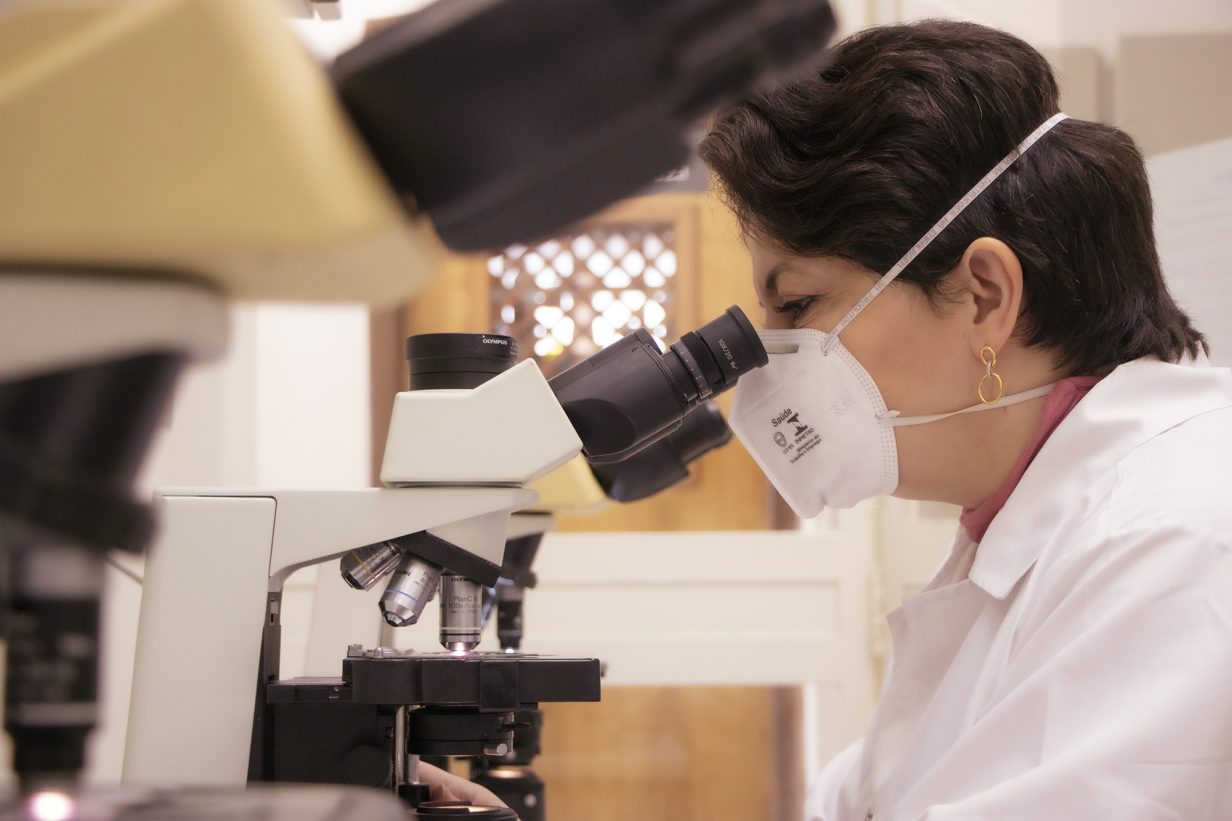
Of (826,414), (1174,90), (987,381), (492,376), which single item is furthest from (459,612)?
(1174,90)

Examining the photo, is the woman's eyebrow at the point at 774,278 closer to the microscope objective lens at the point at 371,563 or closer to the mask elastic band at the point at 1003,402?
the mask elastic band at the point at 1003,402

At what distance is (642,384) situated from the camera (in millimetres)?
852

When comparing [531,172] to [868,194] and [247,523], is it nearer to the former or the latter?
[247,523]

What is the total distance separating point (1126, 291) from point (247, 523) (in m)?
0.83

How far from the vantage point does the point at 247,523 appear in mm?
795

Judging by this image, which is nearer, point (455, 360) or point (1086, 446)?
point (455, 360)

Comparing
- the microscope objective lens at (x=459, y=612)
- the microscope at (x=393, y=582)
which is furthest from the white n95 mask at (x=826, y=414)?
the microscope objective lens at (x=459, y=612)

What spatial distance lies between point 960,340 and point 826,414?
0.48 ft

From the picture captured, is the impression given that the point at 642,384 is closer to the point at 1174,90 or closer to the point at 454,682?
the point at 454,682

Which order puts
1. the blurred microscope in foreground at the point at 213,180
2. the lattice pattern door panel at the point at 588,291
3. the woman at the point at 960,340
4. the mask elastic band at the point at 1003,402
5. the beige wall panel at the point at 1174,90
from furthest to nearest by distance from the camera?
1. the lattice pattern door panel at the point at 588,291
2. the beige wall panel at the point at 1174,90
3. the mask elastic band at the point at 1003,402
4. the woman at the point at 960,340
5. the blurred microscope in foreground at the point at 213,180

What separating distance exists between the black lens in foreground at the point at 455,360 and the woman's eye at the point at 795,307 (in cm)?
36

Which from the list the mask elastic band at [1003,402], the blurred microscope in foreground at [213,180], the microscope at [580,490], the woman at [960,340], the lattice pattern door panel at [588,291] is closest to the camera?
the blurred microscope in foreground at [213,180]

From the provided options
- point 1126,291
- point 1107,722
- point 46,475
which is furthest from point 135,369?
point 1126,291

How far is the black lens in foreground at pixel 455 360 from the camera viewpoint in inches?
32.0
